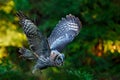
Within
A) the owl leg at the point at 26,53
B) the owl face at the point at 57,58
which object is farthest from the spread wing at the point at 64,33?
the owl leg at the point at 26,53

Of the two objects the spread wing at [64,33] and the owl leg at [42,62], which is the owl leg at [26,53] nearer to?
the owl leg at [42,62]

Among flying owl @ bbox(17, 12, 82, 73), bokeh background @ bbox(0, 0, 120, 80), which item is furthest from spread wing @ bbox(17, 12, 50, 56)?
bokeh background @ bbox(0, 0, 120, 80)

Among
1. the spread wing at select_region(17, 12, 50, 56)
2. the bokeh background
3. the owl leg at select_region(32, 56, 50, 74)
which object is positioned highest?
the bokeh background

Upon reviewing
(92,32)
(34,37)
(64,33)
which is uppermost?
(92,32)

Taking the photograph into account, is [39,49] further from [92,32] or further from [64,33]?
[92,32]

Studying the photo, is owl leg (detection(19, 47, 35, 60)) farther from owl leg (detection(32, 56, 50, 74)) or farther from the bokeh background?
the bokeh background

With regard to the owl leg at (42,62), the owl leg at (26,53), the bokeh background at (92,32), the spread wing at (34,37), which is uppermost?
the bokeh background at (92,32)

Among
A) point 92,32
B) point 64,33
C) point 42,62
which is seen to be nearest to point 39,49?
point 42,62
